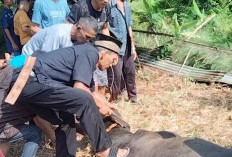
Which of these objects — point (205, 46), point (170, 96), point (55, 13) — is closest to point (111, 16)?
point (55, 13)

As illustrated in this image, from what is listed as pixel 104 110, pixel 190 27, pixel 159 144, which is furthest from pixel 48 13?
pixel 190 27

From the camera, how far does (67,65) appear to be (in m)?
4.32

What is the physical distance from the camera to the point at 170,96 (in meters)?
6.88

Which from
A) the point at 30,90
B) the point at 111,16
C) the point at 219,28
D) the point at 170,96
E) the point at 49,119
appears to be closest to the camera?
the point at 30,90

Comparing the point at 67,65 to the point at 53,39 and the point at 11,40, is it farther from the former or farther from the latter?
the point at 11,40

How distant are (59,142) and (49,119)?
269 mm

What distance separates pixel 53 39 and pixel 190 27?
12.1 ft

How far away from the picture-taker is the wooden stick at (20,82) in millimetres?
3980

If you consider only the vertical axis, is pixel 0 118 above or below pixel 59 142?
above

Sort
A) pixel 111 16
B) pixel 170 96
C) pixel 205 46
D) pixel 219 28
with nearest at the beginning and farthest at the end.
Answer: pixel 111 16 < pixel 170 96 < pixel 205 46 < pixel 219 28

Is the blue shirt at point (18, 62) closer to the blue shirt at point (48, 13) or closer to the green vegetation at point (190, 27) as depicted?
the blue shirt at point (48, 13)

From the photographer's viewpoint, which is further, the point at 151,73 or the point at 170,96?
the point at 151,73

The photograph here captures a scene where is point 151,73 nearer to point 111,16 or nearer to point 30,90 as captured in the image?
point 111,16

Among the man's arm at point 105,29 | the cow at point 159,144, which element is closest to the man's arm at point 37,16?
the man's arm at point 105,29
